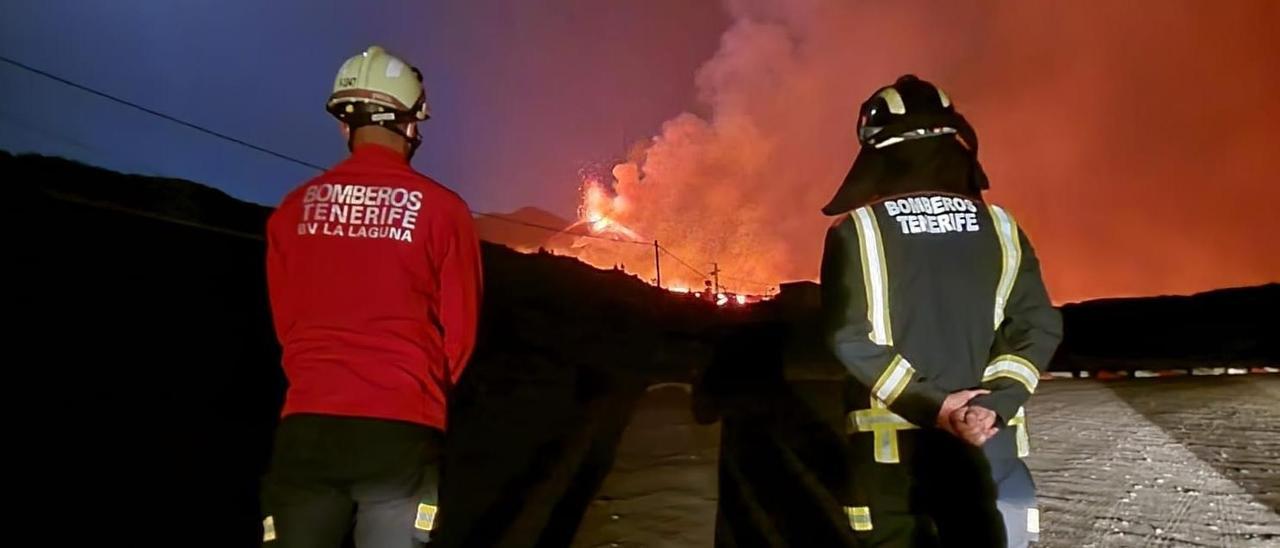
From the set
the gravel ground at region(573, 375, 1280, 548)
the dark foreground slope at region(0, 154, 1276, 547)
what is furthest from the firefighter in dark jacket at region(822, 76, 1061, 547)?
the dark foreground slope at region(0, 154, 1276, 547)

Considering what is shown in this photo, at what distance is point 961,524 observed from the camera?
2.54 metres

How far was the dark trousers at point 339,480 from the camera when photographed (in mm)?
2451

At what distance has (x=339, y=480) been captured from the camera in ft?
8.04

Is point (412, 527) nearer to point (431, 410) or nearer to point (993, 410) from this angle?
point (431, 410)

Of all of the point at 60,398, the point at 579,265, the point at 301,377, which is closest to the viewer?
the point at 301,377

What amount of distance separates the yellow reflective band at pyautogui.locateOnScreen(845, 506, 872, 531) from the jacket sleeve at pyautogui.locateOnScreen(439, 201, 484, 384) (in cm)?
122

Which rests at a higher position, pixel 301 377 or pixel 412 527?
pixel 301 377

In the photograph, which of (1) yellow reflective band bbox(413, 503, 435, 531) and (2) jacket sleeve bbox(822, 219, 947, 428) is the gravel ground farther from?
(2) jacket sleeve bbox(822, 219, 947, 428)

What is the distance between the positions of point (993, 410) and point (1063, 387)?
42.4 ft

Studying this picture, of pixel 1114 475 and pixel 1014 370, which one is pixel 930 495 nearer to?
pixel 1014 370

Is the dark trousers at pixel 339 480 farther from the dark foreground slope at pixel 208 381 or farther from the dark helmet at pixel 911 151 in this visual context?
the dark foreground slope at pixel 208 381

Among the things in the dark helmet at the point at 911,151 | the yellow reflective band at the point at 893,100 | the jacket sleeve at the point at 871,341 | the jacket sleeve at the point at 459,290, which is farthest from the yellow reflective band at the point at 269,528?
the yellow reflective band at the point at 893,100

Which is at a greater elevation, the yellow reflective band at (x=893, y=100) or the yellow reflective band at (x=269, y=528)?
the yellow reflective band at (x=893, y=100)

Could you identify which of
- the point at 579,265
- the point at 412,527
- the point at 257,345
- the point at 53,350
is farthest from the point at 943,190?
the point at 579,265
